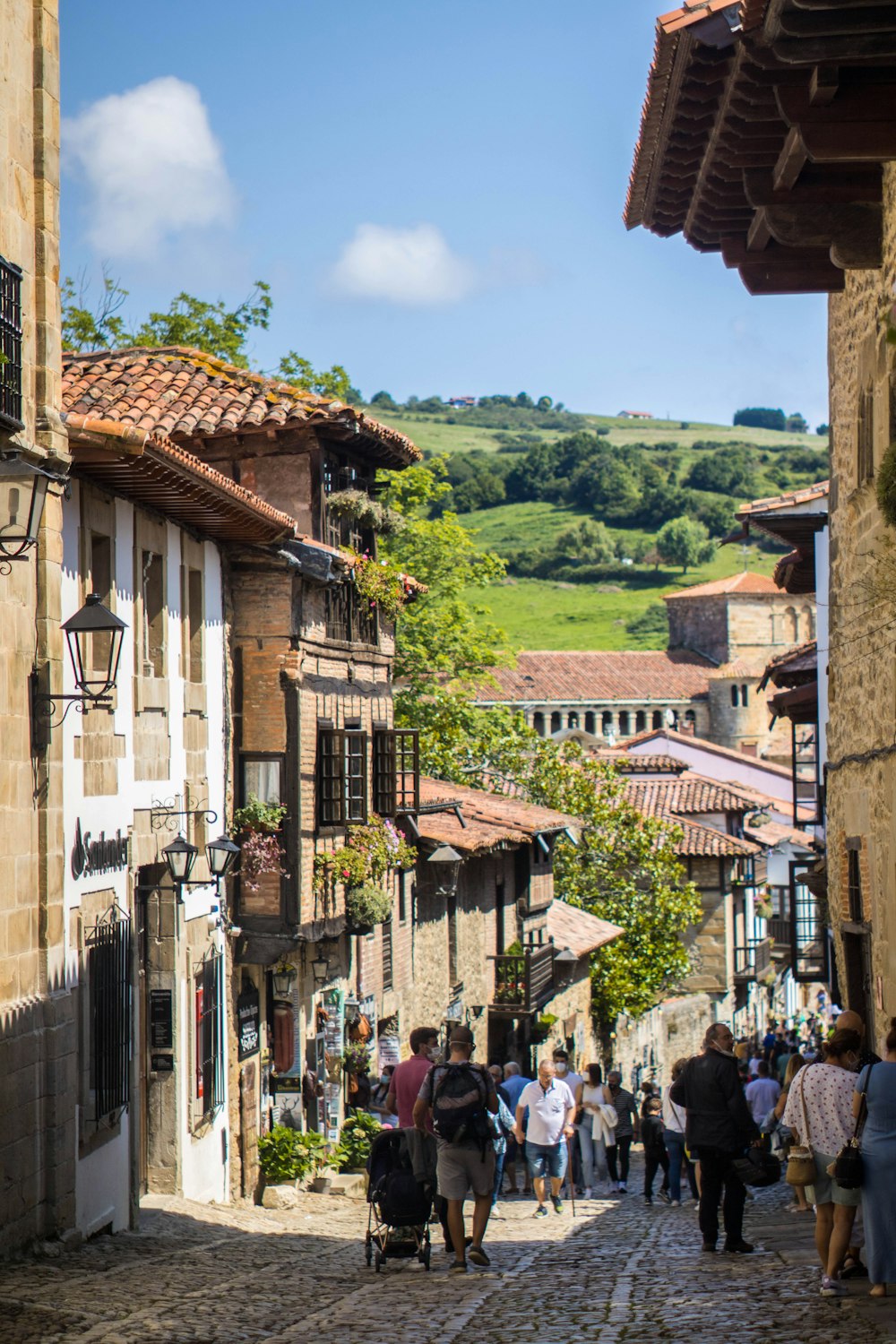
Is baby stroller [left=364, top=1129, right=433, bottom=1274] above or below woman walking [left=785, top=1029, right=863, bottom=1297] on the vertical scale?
below

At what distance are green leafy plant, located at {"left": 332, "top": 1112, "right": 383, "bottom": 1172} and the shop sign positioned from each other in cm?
192

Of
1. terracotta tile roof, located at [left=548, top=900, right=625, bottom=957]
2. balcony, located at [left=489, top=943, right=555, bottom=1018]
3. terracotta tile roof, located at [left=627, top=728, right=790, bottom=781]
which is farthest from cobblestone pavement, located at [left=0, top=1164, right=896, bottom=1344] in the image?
terracotta tile roof, located at [left=627, top=728, right=790, bottom=781]

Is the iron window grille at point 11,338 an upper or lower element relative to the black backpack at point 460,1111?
upper

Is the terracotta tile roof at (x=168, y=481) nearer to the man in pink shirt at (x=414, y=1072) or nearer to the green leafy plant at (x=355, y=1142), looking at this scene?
the man in pink shirt at (x=414, y=1072)

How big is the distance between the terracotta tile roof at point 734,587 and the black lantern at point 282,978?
356 feet

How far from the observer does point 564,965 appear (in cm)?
3562

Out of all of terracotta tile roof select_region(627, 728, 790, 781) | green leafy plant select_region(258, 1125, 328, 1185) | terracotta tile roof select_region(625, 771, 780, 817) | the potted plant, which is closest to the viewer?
the potted plant

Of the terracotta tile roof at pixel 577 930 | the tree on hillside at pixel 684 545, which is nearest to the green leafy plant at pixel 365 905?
the terracotta tile roof at pixel 577 930

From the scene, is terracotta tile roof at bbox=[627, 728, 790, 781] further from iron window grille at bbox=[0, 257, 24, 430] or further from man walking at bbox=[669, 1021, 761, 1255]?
iron window grille at bbox=[0, 257, 24, 430]

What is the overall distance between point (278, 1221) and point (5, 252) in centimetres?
947

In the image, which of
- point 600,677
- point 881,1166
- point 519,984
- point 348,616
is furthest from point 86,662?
point 600,677

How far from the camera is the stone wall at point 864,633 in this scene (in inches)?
419

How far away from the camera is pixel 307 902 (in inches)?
745

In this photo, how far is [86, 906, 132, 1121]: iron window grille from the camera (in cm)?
1301
